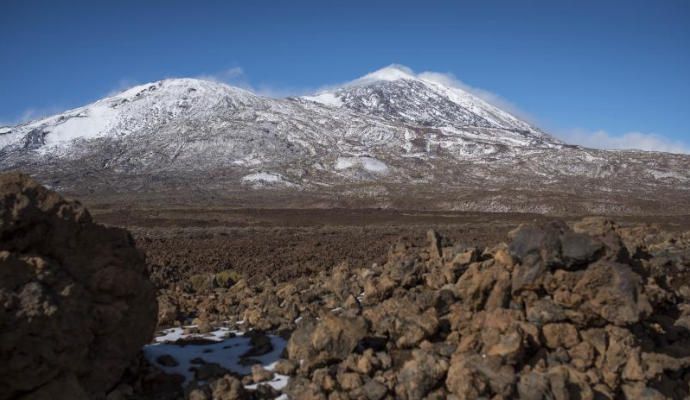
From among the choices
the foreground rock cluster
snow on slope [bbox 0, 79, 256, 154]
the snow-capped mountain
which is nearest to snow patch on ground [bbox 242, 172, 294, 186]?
the snow-capped mountain

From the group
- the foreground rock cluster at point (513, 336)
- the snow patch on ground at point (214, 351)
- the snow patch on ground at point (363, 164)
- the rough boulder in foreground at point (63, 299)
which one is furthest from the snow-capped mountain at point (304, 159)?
the rough boulder in foreground at point (63, 299)

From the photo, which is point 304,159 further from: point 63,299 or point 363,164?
point 63,299

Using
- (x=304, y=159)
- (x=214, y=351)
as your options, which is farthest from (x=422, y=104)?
(x=214, y=351)

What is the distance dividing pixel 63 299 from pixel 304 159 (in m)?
99.2

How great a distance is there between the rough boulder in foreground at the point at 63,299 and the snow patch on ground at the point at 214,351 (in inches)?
30.0

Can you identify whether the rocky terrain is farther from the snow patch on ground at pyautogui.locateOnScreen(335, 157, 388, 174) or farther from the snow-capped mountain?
the snow patch on ground at pyautogui.locateOnScreen(335, 157, 388, 174)

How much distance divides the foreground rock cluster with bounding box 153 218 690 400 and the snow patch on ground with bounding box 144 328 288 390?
26 cm

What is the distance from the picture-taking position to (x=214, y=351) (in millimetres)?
8656

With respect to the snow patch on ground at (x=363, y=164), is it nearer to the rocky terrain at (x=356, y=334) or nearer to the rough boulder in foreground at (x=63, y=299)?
the rocky terrain at (x=356, y=334)

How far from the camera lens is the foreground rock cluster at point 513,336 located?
677 cm

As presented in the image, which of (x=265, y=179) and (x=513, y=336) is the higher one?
(x=265, y=179)

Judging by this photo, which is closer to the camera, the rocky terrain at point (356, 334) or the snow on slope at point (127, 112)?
Answer: the rocky terrain at point (356, 334)

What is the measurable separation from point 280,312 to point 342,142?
106130mm

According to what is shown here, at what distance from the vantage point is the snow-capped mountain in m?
77.1
